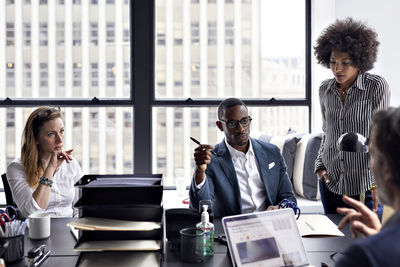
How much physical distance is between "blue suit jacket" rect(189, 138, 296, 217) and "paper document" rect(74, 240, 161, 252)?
60cm

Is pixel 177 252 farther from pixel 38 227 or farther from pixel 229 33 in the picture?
pixel 229 33

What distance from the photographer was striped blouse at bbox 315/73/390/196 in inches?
96.7

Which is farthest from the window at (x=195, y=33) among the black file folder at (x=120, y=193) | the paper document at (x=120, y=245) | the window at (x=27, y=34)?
the paper document at (x=120, y=245)

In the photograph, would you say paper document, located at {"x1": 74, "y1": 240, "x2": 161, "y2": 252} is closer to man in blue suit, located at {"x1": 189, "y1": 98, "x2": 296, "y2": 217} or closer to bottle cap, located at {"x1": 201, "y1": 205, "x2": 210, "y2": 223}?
bottle cap, located at {"x1": 201, "y1": 205, "x2": 210, "y2": 223}

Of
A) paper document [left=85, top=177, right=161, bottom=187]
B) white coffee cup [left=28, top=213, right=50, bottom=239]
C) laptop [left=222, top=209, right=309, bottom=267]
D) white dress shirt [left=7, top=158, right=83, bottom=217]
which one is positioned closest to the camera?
laptop [left=222, top=209, right=309, bottom=267]

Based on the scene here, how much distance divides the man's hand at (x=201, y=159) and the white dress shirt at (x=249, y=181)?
276 millimetres

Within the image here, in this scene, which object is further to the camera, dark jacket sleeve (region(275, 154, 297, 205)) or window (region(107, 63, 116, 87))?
window (region(107, 63, 116, 87))

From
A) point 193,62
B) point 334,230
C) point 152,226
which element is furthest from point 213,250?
point 193,62

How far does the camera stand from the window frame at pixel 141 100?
392 centimetres

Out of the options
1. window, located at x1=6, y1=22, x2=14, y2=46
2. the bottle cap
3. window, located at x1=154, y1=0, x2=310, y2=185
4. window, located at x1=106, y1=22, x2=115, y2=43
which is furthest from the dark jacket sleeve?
window, located at x1=6, y1=22, x2=14, y2=46

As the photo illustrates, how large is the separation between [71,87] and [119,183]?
244 centimetres

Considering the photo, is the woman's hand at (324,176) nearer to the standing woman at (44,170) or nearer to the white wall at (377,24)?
the white wall at (377,24)

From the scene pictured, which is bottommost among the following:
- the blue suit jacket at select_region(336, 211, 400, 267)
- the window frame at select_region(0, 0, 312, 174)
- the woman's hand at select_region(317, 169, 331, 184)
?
the woman's hand at select_region(317, 169, 331, 184)

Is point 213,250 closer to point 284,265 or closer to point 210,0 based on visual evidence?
point 284,265
